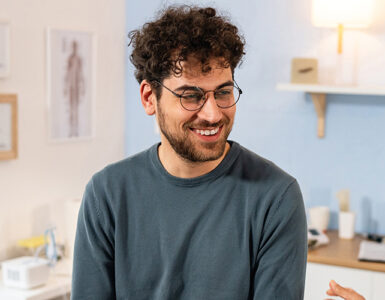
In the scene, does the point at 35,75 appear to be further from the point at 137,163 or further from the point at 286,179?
the point at 286,179

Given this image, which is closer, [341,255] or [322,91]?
[341,255]

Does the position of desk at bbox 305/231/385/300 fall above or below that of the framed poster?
below

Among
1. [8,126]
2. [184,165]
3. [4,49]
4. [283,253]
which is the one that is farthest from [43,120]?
[283,253]

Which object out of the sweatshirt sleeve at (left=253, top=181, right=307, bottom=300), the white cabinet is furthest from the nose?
the white cabinet

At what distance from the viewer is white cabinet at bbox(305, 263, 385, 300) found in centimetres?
279

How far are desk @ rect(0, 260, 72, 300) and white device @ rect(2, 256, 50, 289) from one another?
25 millimetres

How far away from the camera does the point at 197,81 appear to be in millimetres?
1502

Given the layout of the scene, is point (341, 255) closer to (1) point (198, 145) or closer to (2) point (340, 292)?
(2) point (340, 292)

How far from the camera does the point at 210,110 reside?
1.50 m

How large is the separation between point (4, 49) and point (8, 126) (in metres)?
0.35

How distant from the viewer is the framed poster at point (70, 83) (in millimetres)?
3252

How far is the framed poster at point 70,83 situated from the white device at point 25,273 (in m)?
0.76

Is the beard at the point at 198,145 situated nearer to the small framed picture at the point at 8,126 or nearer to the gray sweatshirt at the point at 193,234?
the gray sweatshirt at the point at 193,234

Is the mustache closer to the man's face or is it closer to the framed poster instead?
the man's face
